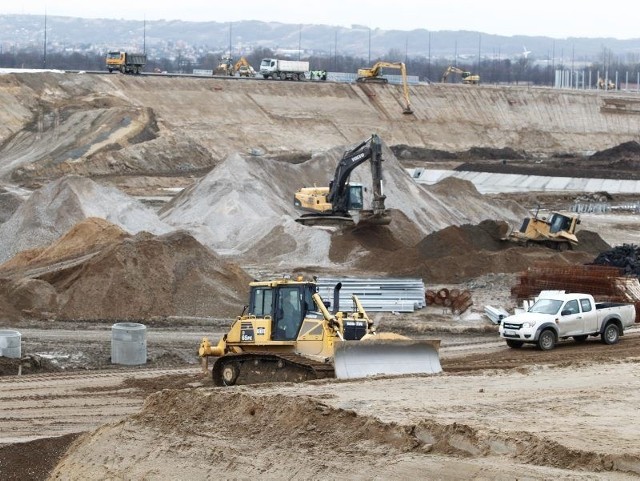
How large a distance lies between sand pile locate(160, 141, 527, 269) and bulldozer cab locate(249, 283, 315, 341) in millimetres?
17203

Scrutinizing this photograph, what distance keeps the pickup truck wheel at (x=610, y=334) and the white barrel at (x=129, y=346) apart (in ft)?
29.1

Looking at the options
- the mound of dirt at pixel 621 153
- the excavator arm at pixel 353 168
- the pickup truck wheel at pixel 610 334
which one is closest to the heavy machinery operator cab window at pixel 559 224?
the excavator arm at pixel 353 168

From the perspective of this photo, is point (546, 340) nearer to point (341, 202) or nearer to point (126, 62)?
point (341, 202)

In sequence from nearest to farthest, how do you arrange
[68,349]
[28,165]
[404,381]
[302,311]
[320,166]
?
[404,381] → [302,311] → [68,349] → [320,166] → [28,165]

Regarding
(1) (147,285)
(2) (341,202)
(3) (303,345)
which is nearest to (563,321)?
(3) (303,345)

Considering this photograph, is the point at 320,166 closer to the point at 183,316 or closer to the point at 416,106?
the point at 183,316

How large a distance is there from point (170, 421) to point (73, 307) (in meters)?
13.4

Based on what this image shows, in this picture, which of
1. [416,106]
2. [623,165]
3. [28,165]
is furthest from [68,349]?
[416,106]

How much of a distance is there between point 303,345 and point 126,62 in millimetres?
66034

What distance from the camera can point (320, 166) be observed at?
50.4 m

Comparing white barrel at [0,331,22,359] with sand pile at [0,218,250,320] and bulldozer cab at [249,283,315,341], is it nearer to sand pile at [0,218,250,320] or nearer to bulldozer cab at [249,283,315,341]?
bulldozer cab at [249,283,315,341]

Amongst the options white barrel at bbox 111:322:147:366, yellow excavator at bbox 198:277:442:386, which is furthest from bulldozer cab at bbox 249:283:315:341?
white barrel at bbox 111:322:147:366

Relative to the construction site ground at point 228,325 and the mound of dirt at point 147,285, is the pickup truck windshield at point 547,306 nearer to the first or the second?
the construction site ground at point 228,325

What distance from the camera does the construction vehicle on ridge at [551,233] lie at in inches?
1610
